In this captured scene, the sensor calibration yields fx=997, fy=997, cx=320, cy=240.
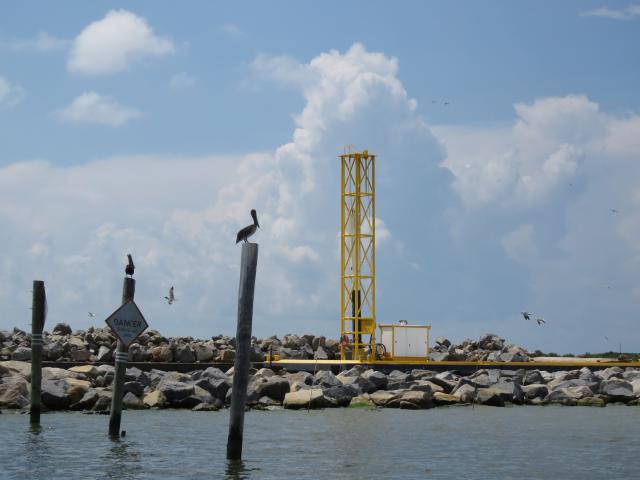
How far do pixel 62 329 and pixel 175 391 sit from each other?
2526 centimetres

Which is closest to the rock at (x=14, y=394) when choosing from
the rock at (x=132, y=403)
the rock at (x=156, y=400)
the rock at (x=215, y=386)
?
the rock at (x=132, y=403)

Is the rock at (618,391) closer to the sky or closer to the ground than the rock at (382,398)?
closer to the sky

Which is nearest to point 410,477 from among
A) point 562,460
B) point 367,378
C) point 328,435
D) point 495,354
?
point 562,460

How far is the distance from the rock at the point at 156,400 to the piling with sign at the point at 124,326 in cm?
735

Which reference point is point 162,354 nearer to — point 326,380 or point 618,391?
point 326,380

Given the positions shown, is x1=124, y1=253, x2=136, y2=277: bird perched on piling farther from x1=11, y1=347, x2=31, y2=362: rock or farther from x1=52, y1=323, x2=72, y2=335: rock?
x1=52, y1=323, x2=72, y2=335: rock

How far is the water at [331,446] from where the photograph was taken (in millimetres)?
18781

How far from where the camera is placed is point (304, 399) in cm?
2992

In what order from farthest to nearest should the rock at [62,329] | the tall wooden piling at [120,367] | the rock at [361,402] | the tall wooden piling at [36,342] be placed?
the rock at [62,329] < the rock at [361,402] < the tall wooden piling at [36,342] < the tall wooden piling at [120,367]

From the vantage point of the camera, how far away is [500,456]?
21.8m

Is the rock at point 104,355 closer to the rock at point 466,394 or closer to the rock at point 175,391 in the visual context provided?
the rock at point 175,391

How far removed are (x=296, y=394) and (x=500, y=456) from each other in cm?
975

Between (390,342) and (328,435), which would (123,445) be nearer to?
(328,435)

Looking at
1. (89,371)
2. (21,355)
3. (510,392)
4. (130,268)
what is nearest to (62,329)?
(21,355)
